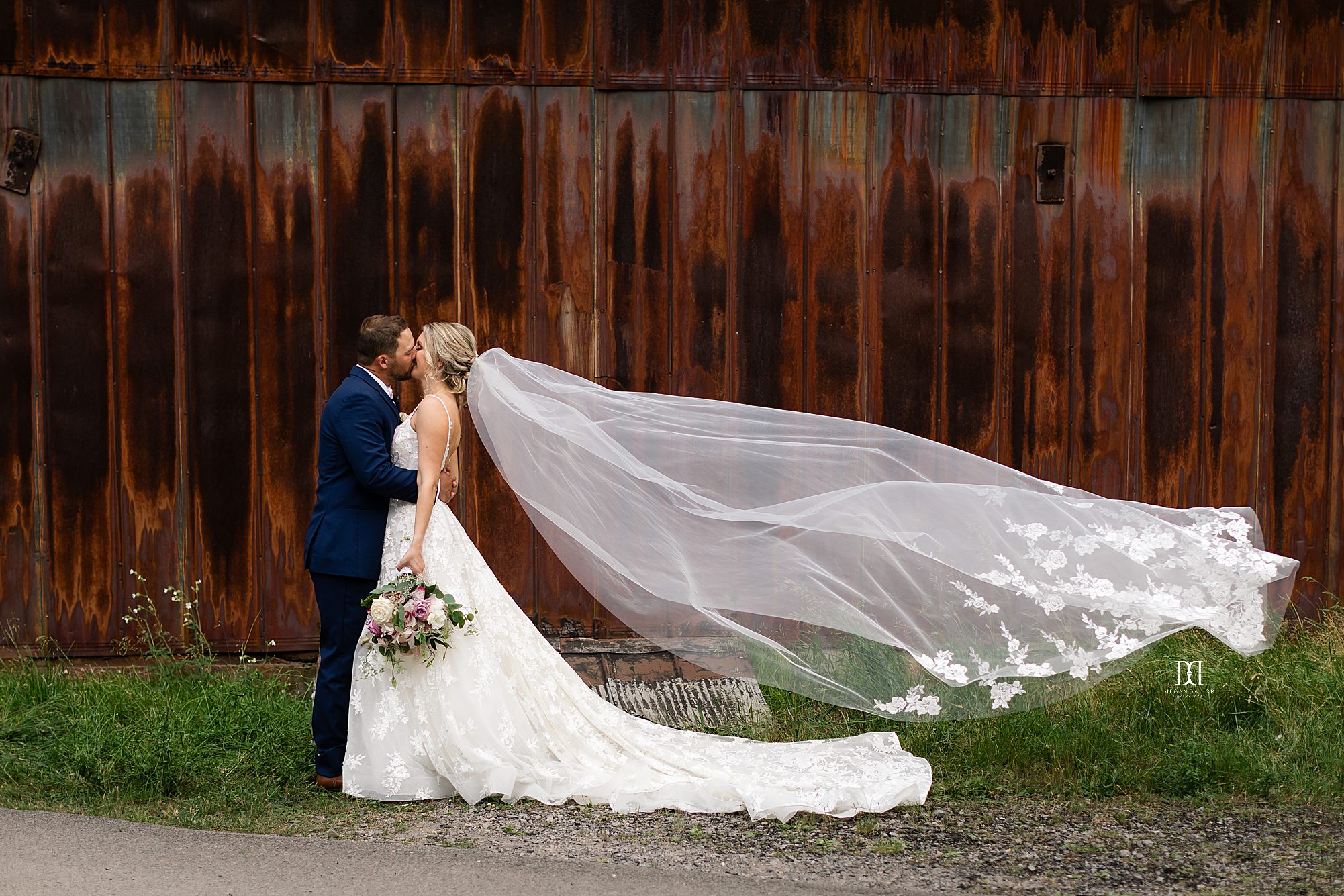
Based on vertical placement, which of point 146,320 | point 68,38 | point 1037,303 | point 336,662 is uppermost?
point 68,38

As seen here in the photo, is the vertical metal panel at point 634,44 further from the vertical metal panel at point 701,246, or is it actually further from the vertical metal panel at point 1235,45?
the vertical metal panel at point 1235,45

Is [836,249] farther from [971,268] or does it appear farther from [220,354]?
[220,354]

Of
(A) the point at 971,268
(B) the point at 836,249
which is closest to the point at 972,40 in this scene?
(A) the point at 971,268

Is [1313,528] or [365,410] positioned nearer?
[365,410]

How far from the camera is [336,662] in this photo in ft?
14.7

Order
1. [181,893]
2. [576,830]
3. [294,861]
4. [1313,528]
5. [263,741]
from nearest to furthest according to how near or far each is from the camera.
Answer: [181,893]
[294,861]
[576,830]
[263,741]
[1313,528]

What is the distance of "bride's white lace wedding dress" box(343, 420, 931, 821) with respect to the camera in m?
4.21

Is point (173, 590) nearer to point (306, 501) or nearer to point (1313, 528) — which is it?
point (306, 501)

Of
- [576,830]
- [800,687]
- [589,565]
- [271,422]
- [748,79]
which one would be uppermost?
[748,79]

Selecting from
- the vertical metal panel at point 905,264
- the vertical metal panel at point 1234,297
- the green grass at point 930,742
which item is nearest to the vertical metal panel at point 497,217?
the green grass at point 930,742

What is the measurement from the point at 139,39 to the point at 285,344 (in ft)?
5.15

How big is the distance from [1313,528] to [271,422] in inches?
210

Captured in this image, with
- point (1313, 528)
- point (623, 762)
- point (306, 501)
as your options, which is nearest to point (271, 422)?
point (306, 501)

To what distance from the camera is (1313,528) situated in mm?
6180
